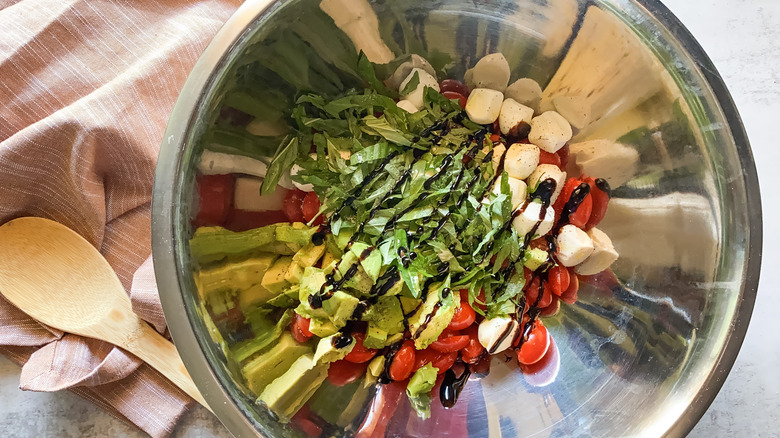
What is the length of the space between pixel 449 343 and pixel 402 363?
95mm

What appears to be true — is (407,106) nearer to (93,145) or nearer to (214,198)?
(214,198)

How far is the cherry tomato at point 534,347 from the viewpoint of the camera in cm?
108

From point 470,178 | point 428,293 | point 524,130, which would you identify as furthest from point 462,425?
point 524,130

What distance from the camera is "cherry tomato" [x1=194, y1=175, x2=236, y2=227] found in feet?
3.13

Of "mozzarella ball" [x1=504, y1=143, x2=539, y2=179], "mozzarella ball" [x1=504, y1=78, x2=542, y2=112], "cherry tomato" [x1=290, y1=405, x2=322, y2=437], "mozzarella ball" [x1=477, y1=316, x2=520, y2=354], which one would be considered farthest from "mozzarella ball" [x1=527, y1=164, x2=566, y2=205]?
"cherry tomato" [x1=290, y1=405, x2=322, y2=437]

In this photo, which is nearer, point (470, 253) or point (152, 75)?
point (470, 253)

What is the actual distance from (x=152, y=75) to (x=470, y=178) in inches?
27.2

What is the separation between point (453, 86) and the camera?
116cm

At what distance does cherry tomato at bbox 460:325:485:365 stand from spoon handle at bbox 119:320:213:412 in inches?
20.8

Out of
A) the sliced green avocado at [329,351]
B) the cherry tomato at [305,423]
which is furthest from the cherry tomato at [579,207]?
the cherry tomato at [305,423]

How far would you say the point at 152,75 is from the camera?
1200 millimetres

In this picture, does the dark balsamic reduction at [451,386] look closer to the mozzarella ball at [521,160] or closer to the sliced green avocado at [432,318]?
the sliced green avocado at [432,318]

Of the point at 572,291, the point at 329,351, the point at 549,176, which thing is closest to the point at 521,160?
the point at 549,176

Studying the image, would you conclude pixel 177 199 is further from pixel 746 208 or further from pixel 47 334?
pixel 746 208
